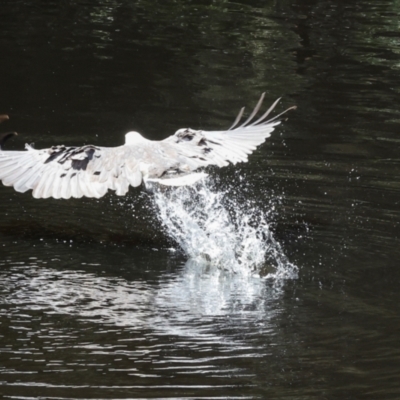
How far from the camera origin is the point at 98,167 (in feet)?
22.3

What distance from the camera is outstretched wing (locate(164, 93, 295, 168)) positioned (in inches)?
284

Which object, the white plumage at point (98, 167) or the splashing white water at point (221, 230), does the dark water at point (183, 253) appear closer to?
the splashing white water at point (221, 230)

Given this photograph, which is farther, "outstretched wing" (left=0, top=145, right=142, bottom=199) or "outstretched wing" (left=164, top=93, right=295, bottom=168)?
"outstretched wing" (left=164, top=93, right=295, bottom=168)

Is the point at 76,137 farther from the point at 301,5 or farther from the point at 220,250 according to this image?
the point at 301,5

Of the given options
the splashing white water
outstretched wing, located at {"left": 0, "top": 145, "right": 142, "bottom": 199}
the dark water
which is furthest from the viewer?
the splashing white water

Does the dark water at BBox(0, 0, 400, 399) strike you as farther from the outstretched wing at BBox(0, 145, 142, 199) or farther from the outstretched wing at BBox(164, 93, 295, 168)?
the outstretched wing at BBox(164, 93, 295, 168)

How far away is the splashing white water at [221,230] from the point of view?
7.18m

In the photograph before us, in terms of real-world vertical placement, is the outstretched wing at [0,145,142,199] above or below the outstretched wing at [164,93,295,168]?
below

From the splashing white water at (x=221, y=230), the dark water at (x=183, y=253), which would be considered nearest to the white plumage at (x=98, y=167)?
the splashing white water at (x=221, y=230)

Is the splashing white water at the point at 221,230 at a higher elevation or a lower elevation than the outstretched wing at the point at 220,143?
lower

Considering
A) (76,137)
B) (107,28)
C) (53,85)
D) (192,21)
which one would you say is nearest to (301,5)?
(192,21)

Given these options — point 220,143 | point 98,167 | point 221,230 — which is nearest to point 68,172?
point 98,167

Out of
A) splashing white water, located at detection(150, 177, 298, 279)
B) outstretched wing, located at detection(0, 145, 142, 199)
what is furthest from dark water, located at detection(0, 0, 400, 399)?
outstretched wing, located at detection(0, 145, 142, 199)

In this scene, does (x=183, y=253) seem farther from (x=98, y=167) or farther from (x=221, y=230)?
(x=98, y=167)
